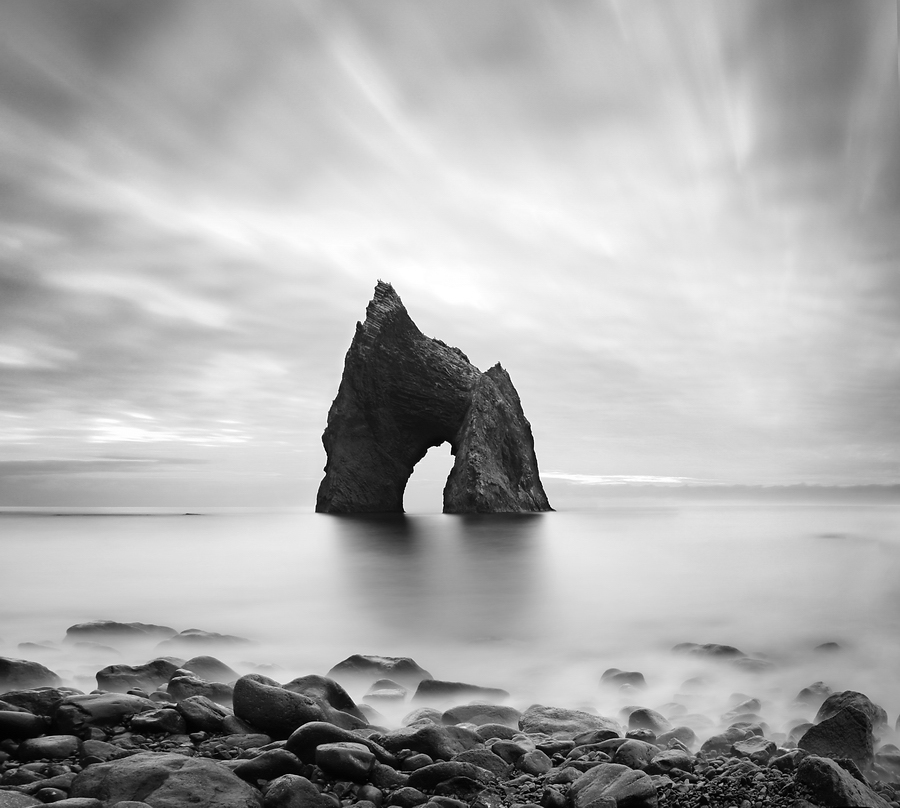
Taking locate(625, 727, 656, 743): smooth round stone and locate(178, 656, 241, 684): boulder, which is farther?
locate(178, 656, 241, 684): boulder

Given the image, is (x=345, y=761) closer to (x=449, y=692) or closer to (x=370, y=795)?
(x=370, y=795)

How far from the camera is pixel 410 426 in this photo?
62031 mm

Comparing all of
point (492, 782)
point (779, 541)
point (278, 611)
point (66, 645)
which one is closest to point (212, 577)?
point (278, 611)

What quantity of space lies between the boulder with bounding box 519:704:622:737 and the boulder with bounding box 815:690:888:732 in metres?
1.72

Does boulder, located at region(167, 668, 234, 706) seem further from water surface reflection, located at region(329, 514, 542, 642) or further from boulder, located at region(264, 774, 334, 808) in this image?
water surface reflection, located at region(329, 514, 542, 642)

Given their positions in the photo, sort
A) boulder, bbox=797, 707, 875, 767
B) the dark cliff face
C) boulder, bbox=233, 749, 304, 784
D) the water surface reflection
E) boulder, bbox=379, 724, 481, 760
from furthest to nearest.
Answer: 1. the dark cliff face
2. the water surface reflection
3. boulder, bbox=797, 707, 875, 767
4. boulder, bbox=379, 724, 481, 760
5. boulder, bbox=233, 749, 304, 784

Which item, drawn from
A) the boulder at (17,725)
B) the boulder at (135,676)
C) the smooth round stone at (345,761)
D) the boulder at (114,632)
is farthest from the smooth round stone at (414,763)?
the boulder at (114,632)

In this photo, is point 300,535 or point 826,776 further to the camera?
point 300,535

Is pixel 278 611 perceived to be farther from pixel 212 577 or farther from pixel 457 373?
pixel 457 373

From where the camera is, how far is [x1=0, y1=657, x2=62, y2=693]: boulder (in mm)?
6398

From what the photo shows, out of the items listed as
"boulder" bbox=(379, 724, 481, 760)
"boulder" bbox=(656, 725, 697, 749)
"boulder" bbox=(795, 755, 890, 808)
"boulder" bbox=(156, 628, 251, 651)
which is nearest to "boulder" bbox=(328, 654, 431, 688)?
"boulder" bbox=(379, 724, 481, 760)

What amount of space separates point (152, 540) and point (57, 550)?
521 cm

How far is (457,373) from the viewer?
5947cm

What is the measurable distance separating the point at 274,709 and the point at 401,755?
114 centimetres
